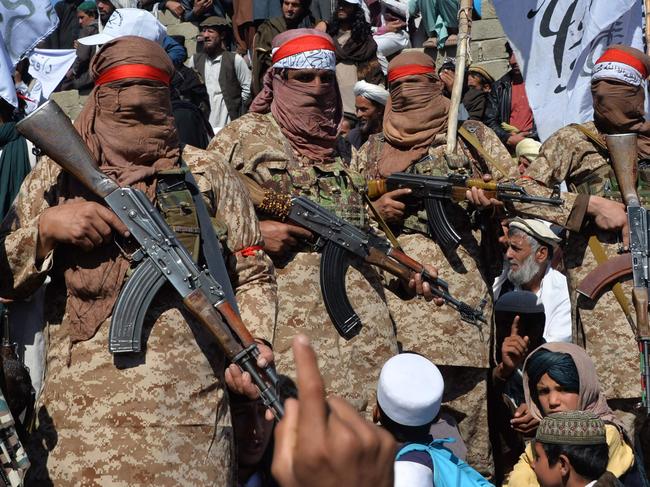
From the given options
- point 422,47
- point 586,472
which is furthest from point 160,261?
point 422,47

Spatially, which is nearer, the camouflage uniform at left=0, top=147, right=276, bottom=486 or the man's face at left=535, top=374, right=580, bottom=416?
the camouflage uniform at left=0, top=147, right=276, bottom=486

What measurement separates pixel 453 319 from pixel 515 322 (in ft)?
2.51

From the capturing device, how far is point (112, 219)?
4.03 m

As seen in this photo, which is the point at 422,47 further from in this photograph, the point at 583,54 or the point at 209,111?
the point at 583,54

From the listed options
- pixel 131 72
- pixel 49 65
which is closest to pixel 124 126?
pixel 131 72

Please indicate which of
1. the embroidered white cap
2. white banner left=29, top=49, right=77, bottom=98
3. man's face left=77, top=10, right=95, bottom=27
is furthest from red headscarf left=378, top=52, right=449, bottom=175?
man's face left=77, top=10, right=95, bottom=27

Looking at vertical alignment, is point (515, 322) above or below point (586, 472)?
below

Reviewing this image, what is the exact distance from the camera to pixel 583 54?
26.8 feet

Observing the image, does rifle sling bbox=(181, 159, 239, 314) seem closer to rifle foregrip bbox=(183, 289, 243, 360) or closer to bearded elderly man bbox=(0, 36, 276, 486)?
bearded elderly man bbox=(0, 36, 276, 486)

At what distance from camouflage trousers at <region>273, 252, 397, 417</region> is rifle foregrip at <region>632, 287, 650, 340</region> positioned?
150 cm

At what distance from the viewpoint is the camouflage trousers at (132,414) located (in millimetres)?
3930

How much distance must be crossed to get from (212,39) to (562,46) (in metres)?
5.67

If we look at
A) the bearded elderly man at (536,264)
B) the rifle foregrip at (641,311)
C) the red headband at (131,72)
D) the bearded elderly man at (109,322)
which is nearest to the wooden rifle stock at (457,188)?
the rifle foregrip at (641,311)

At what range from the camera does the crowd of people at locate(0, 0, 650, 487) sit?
397 centimetres
